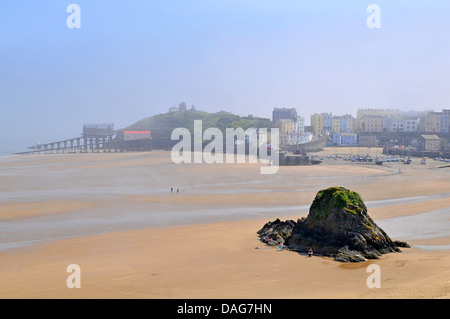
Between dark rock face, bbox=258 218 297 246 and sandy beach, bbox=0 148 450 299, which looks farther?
dark rock face, bbox=258 218 297 246

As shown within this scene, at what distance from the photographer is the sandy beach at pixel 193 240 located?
32.8 ft

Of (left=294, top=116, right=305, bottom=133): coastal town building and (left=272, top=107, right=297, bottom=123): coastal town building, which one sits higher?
(left=272, top=107, right=297, bottom=123): coastal town building

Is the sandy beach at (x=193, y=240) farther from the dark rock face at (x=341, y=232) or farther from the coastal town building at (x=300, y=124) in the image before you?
the coastal town building at (x=300, y=124)

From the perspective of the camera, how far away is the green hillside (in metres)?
103

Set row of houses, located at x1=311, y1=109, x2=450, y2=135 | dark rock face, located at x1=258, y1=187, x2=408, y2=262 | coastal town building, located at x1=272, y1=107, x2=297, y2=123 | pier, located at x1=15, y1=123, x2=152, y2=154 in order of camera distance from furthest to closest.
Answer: coastal town building, located at x1=272, y1=107, x2=297, y2=123 → row of houses, located at x1=311, y1=109, x2=450, y2=135 → pier, located at x1=15, y1=123, x2=152, y2=154 → dark rock face, located at x1=258, y1=187, x2=408, y2=262

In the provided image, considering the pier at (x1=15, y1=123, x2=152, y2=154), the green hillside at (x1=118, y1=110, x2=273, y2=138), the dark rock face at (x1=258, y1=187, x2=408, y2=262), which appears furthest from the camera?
the green hillside at (x1=118, y1=110, x2=273, y2=138)

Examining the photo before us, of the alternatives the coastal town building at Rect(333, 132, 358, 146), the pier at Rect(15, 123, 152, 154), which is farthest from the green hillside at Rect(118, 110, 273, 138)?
the coastal town building at Rect(333, 132, 358, 146)

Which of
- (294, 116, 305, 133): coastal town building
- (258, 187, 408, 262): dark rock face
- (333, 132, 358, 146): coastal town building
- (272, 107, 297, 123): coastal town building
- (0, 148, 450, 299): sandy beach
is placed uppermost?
(272, 107, 297, 123): coastal town building

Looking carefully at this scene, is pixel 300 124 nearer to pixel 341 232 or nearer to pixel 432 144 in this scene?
pixel 432 144

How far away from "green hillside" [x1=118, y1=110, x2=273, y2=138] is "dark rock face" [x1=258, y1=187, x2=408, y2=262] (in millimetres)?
84904

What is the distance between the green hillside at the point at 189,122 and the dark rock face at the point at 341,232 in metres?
84.9

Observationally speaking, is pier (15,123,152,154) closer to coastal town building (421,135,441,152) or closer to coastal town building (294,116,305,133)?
coastal town building (294,116,305,133)

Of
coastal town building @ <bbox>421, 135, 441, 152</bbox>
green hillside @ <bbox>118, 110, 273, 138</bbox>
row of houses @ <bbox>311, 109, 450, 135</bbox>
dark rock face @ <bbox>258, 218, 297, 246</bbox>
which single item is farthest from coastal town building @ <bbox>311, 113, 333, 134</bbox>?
dark rock face @ <bbox>258, 218, 297, 246</bbox>

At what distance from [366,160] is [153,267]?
48.3 m
